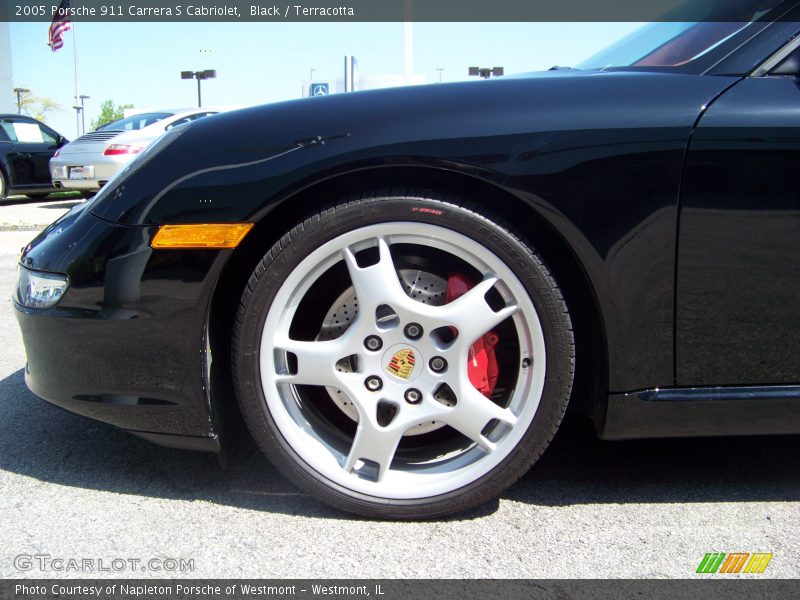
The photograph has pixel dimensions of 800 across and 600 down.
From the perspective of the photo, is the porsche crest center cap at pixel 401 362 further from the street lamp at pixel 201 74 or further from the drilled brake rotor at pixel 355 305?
the street lamp at pixel 201 74

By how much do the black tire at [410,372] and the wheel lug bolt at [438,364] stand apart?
0.02 metres

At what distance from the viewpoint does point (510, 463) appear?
1.84m

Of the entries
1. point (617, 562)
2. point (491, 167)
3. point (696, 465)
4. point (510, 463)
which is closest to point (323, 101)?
point (491, 167)

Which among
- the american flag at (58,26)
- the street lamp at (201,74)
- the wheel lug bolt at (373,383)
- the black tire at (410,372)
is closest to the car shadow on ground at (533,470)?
the black tire at (410,372)

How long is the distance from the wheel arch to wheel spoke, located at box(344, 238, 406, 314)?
0.66 feet

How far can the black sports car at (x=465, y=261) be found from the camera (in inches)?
67.9

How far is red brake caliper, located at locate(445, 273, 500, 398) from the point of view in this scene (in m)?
1.90

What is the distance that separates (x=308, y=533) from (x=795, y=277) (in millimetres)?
1391

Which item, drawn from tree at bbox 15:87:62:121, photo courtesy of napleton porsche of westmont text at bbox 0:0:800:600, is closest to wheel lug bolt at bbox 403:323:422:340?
photo courtesy of napleton porsche of westmont text at bbox 0:0:800:600

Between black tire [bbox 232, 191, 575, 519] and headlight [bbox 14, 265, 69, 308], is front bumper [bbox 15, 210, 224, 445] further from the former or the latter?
black tire [bbox 232, 191, 575, 519]

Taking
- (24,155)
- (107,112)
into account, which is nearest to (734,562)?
(24,155)

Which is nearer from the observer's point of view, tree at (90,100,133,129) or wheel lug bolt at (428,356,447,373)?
wheel lug bolt at (428,356,447,373)

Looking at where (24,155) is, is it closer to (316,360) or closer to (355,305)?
(355,305)

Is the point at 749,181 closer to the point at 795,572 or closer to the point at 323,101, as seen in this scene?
the point at 795,572
